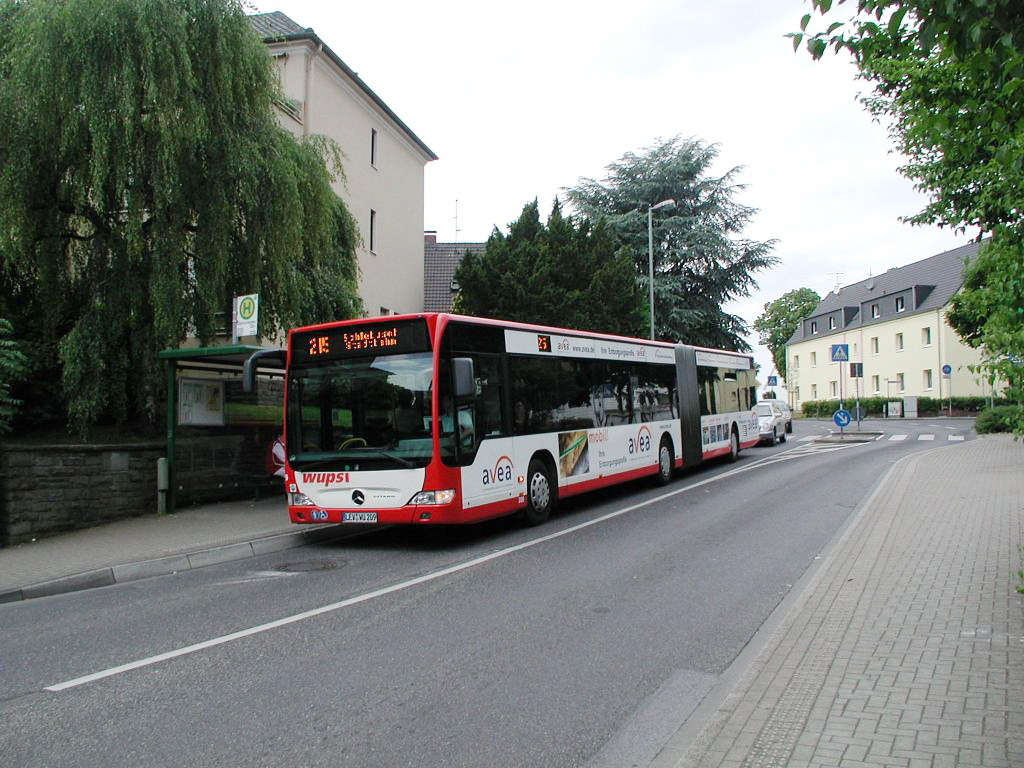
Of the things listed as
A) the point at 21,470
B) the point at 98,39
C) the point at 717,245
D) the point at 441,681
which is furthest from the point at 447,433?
the point at 717,245

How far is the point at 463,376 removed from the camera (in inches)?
380

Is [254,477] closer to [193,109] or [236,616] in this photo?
[193,109]

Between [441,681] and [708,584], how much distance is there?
3464 mm

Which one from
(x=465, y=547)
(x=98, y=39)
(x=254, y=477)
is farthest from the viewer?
(x=254, y=477)

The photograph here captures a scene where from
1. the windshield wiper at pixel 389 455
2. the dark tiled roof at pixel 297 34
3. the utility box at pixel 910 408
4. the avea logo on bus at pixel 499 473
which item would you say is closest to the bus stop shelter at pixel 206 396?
the windshield wiper at pixel 389 455

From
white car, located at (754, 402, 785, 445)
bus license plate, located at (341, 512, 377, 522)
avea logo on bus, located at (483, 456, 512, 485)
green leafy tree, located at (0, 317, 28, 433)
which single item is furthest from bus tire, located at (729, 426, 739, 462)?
green leafy tree, located at (0, 317, 28, 433)

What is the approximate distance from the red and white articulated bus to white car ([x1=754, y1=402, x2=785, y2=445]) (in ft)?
56.3

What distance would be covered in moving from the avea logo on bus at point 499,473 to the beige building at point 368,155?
11793mm

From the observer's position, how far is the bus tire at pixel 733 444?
21.6 meters

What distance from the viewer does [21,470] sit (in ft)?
34.8

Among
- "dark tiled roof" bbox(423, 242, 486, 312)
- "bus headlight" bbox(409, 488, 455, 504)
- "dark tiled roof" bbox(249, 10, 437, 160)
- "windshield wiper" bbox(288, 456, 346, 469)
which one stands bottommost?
"bus headlight" bbox(409, 488, 455, 504)

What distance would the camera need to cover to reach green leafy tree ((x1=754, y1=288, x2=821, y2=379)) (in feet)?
305

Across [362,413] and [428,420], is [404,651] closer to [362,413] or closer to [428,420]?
[428,420]

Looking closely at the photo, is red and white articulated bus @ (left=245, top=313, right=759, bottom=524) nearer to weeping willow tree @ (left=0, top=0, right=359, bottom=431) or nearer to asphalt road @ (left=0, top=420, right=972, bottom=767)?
asphalt road @ (left=0, top=420, right=972, bottom=767)
